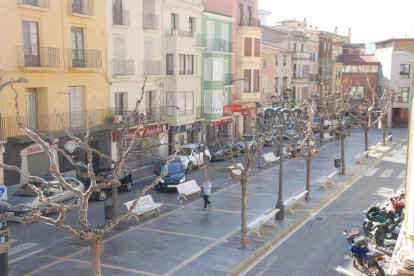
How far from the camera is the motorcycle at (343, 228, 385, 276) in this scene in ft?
47.3

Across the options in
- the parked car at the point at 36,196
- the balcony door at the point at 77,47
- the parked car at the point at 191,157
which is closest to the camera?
the parked car at the point at 36,196

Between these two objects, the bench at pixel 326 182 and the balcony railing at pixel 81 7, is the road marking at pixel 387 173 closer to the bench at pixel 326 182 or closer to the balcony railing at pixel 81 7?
the bench at pixel 326 182

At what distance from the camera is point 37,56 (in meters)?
26.3

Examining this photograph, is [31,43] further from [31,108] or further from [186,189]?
[186,189]

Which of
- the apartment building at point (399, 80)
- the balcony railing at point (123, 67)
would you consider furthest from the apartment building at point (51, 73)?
the apartment building at point (399, 80)

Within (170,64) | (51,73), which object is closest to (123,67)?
(170,64)

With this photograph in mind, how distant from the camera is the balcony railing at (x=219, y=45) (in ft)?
137

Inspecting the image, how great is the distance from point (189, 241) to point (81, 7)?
17.2 m

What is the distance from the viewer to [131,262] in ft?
51.0

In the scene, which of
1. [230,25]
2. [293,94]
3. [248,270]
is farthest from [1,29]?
[293,94]

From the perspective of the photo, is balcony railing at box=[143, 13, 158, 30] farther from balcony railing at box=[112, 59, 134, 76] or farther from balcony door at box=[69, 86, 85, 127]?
balcony door at box=[69, 86, 85, 127]

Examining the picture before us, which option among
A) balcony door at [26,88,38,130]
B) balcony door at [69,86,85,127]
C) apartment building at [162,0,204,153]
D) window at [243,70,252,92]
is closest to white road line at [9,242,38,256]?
balcony door at [26,88,38,130]

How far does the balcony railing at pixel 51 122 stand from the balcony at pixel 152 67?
462 cm

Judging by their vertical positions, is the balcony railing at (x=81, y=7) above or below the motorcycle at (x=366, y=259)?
above
